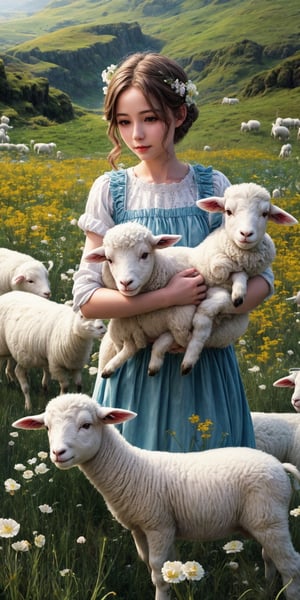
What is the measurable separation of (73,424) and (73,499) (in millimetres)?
1148

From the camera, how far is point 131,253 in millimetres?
2463

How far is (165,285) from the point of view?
2.69 m

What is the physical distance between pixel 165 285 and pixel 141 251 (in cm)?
26

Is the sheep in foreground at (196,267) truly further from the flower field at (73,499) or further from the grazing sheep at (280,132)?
the grazing sheep at (280,132)

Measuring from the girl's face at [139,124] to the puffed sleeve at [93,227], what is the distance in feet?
0.95

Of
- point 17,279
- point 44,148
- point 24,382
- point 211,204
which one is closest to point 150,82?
point 211,204

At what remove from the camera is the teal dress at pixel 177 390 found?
3002 millimetres

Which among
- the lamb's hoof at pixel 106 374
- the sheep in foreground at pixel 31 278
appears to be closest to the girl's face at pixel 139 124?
the lamb's hoof at pixel 106 374

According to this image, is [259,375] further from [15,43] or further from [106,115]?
[15,43]

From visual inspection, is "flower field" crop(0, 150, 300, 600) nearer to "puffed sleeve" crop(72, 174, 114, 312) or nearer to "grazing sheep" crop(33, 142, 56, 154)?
"puffed sleeve" crop(72, 174, 114, 312)

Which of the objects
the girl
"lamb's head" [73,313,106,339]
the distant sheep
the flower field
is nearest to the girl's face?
the girl

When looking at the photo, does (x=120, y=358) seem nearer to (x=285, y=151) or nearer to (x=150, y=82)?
(x=150, y=82)

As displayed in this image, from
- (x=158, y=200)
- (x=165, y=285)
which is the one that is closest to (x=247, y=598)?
(x=165, y=285)

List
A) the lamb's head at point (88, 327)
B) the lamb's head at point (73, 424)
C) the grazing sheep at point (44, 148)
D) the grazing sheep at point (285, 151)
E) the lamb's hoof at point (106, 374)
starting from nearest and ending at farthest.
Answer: the lamb's head at point (73, 424) < the lamb's hoof at point (106, 374) < the lamb's head at point (88, 327) < the grazing sheep at point (285, 151) < the grazing sheep at point (44, 148)
